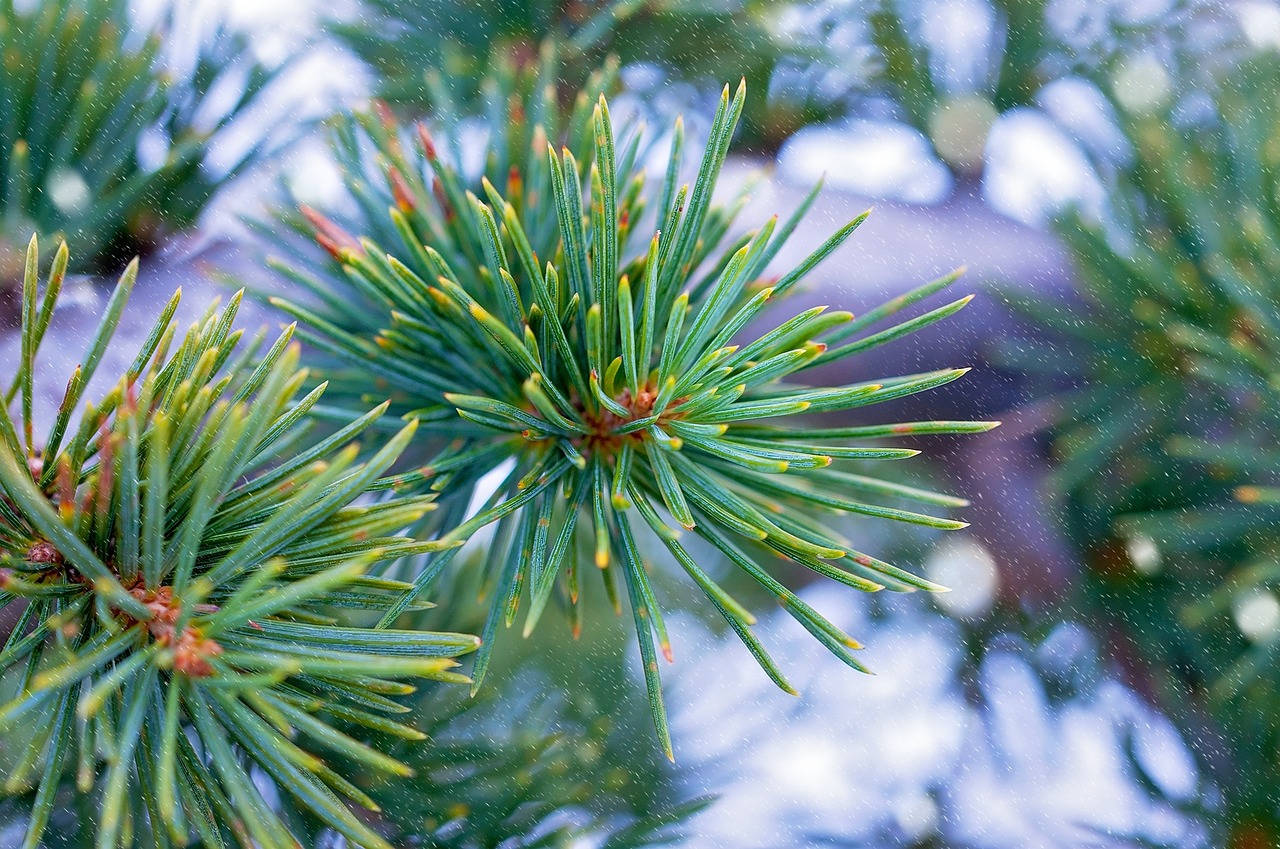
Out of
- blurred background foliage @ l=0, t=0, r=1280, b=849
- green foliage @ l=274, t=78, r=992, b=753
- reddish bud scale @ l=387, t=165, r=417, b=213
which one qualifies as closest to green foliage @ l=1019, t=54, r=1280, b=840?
blurred background foliage @ l=0, t=0, r=1280, b=849

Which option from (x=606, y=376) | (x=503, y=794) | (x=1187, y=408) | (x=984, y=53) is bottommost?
(x=503, y=794)

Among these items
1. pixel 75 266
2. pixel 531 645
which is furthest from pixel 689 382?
pixel 531 645

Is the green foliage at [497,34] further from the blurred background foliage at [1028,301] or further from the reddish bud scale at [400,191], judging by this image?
the reddish bud scale at [400,191]

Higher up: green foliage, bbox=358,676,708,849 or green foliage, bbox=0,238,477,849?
green foliage, bbox=0,238,477,849

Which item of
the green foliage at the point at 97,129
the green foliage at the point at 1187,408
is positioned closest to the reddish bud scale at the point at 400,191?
the green foliage at the point at 97,129

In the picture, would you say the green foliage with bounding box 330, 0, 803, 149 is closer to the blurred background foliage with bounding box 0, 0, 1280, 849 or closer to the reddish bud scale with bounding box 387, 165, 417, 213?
the blurred background foliage with bounding box 0, 0, 1280, 849

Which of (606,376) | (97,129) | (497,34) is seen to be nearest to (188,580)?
(606,376)

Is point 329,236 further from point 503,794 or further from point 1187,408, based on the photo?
point 1187,408

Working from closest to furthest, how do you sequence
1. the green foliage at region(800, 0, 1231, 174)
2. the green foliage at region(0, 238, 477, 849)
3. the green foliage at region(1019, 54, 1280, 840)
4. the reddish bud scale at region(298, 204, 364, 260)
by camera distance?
the green foliage at region(0, 238, 477, 849), the reddish bud scale at region(298, 204, 364, 260), the green foliage at region(1019, 54, 1280, 840), the green foliage at region(800, 0, 1231, 174)
